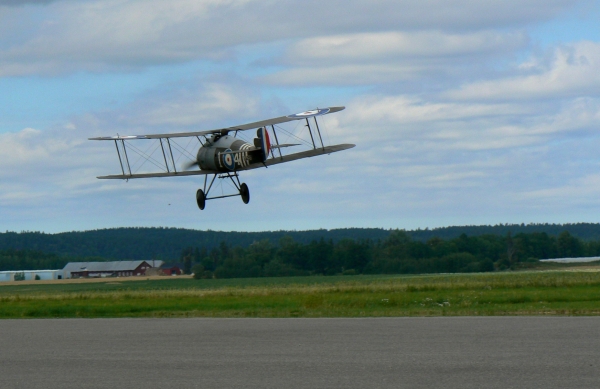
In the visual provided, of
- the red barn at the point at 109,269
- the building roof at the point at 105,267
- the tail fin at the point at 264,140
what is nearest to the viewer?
the tail fin at the point at 264,140

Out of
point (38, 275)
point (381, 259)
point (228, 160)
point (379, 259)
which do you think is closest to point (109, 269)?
point (38, 275)

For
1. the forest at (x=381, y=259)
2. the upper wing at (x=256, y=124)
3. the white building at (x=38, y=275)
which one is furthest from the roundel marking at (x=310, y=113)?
the white building at (x=38, y=275)

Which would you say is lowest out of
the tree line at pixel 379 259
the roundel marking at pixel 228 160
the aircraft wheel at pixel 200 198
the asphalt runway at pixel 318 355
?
the asphalt runway at pixel 318 355

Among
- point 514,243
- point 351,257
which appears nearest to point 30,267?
point 351,257

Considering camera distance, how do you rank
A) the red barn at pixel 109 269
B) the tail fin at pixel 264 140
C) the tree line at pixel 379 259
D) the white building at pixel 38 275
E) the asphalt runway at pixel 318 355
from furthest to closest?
the white building at pixel 38 275
the red barn at pixel 109 269
the tree line at pixel 379 259
the tail fin at pixel 264 140
the asphalt runway at pixel 318 355

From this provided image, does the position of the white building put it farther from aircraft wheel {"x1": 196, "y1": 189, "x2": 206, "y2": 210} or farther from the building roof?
aircraft wheel {"x1": 196, "y1": 189, "x2": 206, "y2": 210}

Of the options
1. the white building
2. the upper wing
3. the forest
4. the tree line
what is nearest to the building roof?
the white building

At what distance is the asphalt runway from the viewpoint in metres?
12.9

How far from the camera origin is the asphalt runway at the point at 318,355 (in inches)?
507

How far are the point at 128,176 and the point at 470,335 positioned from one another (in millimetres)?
24316

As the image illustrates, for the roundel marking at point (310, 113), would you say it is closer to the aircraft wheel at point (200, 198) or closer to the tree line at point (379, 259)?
the aircraft wheel at point (200, 198)

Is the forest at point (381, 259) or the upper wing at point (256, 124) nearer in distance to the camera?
the upper wing at point (256, 124)

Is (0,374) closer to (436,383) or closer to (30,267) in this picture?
(436,383)

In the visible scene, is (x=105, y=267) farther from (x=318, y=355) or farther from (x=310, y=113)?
(x=318, y=355)
